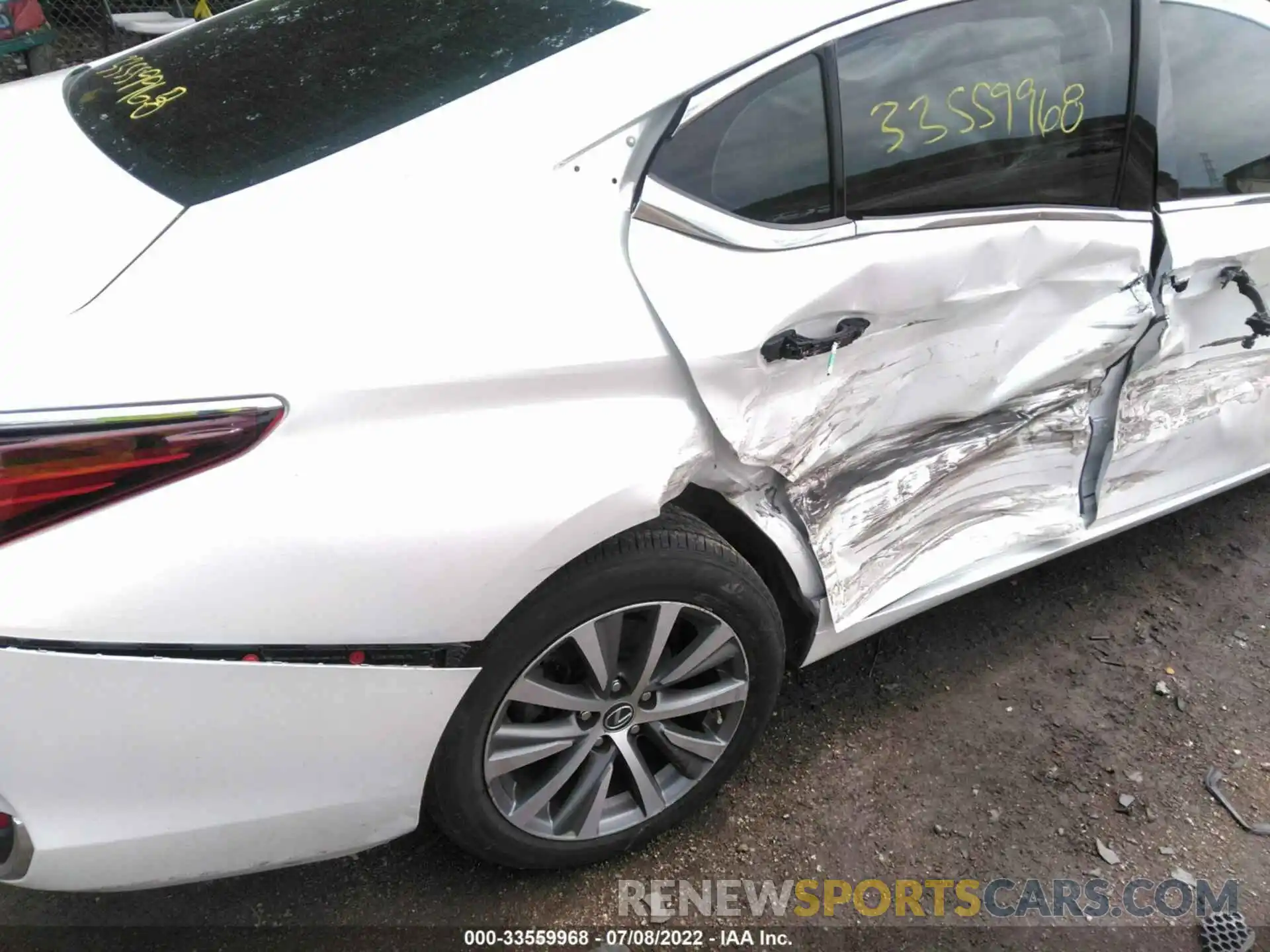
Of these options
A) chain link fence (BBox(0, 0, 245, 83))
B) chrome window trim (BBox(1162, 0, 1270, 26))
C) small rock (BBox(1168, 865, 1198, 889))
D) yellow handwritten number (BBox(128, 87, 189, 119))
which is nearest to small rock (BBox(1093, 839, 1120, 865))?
small rock (BBox(1168, 865, 1198, 889))

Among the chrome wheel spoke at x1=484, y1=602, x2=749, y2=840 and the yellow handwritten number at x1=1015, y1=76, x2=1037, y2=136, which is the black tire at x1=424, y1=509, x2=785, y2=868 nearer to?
the chrome wheel spoke at x1=484, y1=602, x2=749, y2=840

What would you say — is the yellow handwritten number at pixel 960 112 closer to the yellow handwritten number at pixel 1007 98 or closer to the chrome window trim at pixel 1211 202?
the yellow handwritten number at pixel 1007 98

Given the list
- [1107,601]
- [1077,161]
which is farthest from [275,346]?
[1107,601]

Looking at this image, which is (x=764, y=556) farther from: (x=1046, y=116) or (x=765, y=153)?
(x=1046, y=116)

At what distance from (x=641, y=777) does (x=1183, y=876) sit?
1.26 meters

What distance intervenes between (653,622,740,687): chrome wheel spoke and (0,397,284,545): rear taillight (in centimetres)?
95

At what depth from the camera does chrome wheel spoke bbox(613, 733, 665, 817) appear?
1.95m

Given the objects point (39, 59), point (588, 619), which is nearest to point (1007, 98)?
point (588, 619)

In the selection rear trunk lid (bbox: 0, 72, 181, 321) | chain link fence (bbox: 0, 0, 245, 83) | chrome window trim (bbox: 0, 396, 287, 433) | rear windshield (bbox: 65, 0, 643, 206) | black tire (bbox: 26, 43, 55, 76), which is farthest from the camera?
chain link fence (bbox: 0, 0, 245, 83)

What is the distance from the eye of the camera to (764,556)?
199 centimetres

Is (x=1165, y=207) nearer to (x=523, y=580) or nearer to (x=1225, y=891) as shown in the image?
(x=1225, y=891)

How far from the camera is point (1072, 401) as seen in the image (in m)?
2.29

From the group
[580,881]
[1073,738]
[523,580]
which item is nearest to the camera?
[523,580]

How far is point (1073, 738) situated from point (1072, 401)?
86 cm
